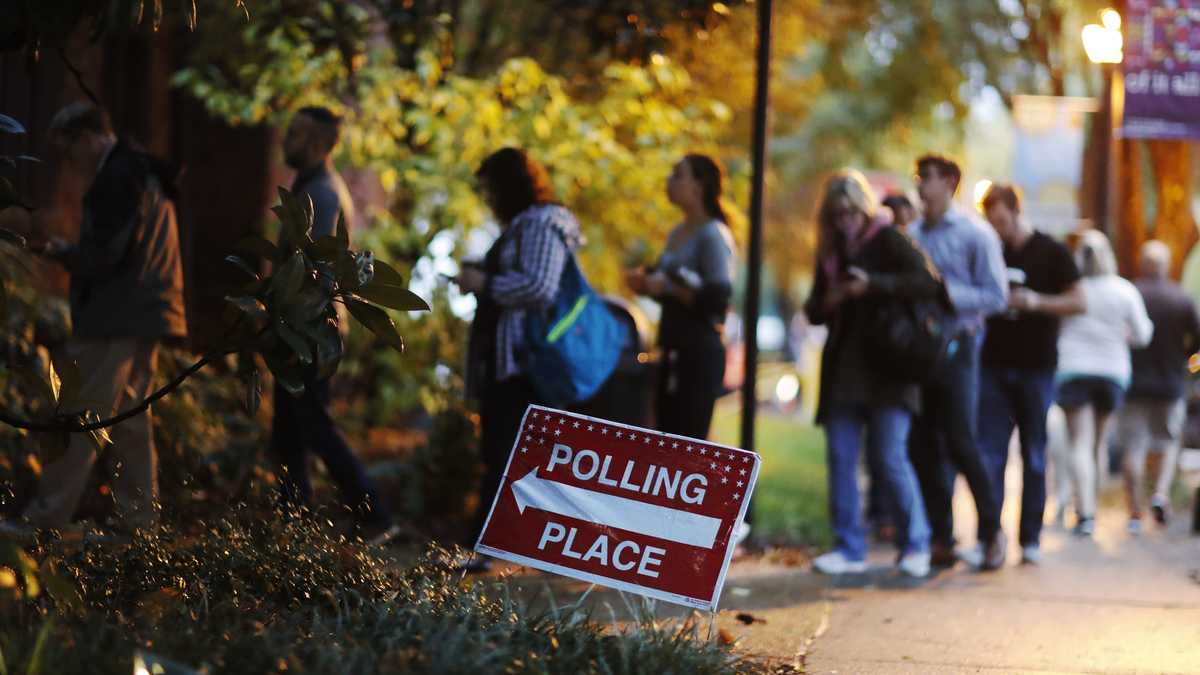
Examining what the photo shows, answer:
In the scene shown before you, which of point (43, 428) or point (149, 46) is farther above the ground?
point (149, 46)

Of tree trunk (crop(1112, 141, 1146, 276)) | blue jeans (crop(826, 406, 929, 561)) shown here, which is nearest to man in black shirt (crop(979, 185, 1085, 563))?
A: blue jeans (crop(826, 406, 929, 561))

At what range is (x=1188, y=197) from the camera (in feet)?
55.1

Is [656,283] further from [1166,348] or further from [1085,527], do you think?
[1166,348]

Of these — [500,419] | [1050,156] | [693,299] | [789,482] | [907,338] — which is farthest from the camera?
[1050,156]

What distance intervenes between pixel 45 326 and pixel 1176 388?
752 cm

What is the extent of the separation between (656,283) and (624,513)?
3.10m

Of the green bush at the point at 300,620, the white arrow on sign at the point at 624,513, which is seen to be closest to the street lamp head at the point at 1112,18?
the green bush at the point at 300,620

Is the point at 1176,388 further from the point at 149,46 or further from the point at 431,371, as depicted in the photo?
the point at 149,46

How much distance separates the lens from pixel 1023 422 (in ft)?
31.7

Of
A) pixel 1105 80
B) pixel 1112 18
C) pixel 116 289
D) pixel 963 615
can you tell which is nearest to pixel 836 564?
pixel 963 615

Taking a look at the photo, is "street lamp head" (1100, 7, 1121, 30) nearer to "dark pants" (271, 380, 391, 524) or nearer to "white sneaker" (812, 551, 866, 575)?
"white sneaker" (812, 551, 866, 575)

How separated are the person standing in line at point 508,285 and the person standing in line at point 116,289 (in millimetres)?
1327

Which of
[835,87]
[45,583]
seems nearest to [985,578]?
[45,583]

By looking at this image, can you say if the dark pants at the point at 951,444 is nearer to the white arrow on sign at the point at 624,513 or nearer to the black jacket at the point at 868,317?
the black jacket at the point at 868,317
